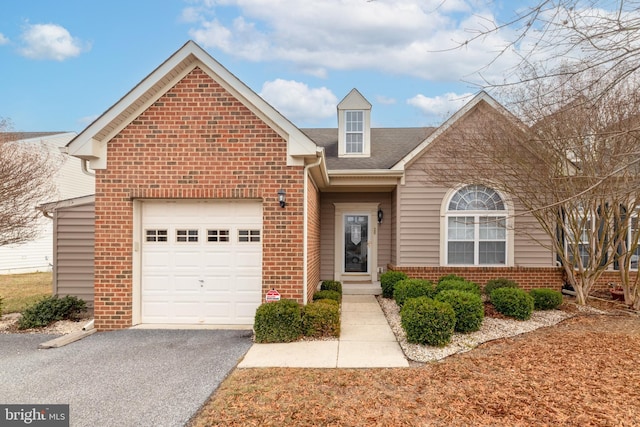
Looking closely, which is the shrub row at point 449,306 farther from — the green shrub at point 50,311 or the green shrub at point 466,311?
the green shrub at point 50,311

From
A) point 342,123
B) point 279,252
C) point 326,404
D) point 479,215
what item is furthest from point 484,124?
point 326,404

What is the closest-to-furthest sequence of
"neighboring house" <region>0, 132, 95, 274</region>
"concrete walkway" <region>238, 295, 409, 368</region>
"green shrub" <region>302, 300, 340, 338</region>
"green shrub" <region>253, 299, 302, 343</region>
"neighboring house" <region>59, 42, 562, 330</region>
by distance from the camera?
"concrete walkway" <region>238, 295, 409, 368</region>
"green shrub" <region>253, 299, 302, 343</region>
"green shrub" <region>302, 300, 340, 338</region>
"neighboring house" <region>59, 42, 562, 330</region>
"neighboring house" <region>0, 132, 95, 274</region>

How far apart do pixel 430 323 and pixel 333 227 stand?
252 inches

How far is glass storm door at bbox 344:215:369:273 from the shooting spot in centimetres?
1225

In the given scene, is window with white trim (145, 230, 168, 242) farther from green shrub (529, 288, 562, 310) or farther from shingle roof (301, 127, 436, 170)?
green shrub (529, 288, 562, 310)

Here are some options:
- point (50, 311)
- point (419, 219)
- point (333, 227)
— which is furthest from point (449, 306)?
point (50, 311)

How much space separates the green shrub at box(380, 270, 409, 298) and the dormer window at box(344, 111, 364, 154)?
4.19 meters

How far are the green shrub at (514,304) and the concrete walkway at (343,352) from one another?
2.50 meters

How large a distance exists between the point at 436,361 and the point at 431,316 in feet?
2.54

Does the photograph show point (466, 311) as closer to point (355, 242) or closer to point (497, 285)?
point (497, 285)

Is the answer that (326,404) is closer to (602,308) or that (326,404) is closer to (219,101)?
(219,101)

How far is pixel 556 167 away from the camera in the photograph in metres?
8.17

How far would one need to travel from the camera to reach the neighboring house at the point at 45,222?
17.7 m

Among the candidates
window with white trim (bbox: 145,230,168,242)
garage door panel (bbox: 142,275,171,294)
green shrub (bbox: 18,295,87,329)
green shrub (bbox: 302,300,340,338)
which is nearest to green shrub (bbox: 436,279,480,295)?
green shrub (bbox: 302,300,340,338)
